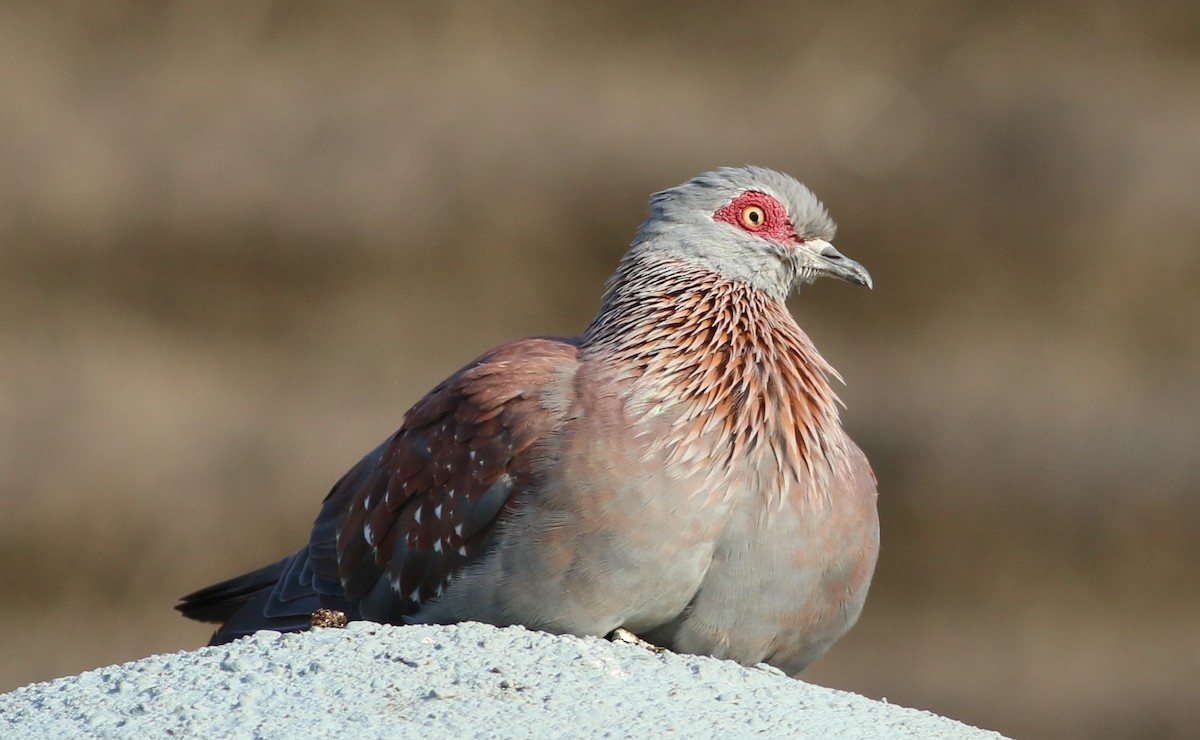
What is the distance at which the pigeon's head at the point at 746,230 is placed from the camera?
4.87 m

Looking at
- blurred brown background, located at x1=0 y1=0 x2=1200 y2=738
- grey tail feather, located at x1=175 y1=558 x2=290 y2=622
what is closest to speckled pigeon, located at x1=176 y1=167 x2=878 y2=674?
grey tail feather, located at x1=175 y1=558 x2=290 y2=622

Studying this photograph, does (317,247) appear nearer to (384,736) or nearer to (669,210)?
(669,210)

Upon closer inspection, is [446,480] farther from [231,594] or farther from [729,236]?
[231,594]

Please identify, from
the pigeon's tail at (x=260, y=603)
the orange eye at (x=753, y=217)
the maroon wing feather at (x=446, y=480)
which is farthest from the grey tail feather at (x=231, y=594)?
the orange eye at (x=753, y=217)

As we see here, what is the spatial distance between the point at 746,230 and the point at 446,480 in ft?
4.08

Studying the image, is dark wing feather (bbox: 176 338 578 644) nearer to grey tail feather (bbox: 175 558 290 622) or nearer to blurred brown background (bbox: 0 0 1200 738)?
grey tail feather (bbox: 175 558 290 622)

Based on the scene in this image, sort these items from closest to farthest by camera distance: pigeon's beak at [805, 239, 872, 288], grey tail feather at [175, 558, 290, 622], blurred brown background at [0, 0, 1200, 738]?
pigeon's beak at [805, 239, 872, 288] → grey tail feather at [175, 558, 290, 622] → blurred brown background at [0, 0, 1200, 738]

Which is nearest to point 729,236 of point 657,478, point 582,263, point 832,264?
point 832,264

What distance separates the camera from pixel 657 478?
4.18 meters

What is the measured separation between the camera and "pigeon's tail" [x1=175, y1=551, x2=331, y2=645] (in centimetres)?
499

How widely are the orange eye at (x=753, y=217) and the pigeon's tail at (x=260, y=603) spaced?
182 centimetres

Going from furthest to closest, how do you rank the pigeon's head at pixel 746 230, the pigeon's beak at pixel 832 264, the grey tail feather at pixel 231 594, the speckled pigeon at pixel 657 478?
the grey tail feather at pixel 231 594, the pigeon's beak at pixel 832 264, the pigeon's head at pixel 746 230, the speckled pigeon at pixel 657 478

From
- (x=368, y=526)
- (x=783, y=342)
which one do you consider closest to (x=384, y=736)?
(x=368, y=526)

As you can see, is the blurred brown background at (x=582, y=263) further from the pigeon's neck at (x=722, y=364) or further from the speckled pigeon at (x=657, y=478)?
the pigeon's neck at (x=722, y=364)
